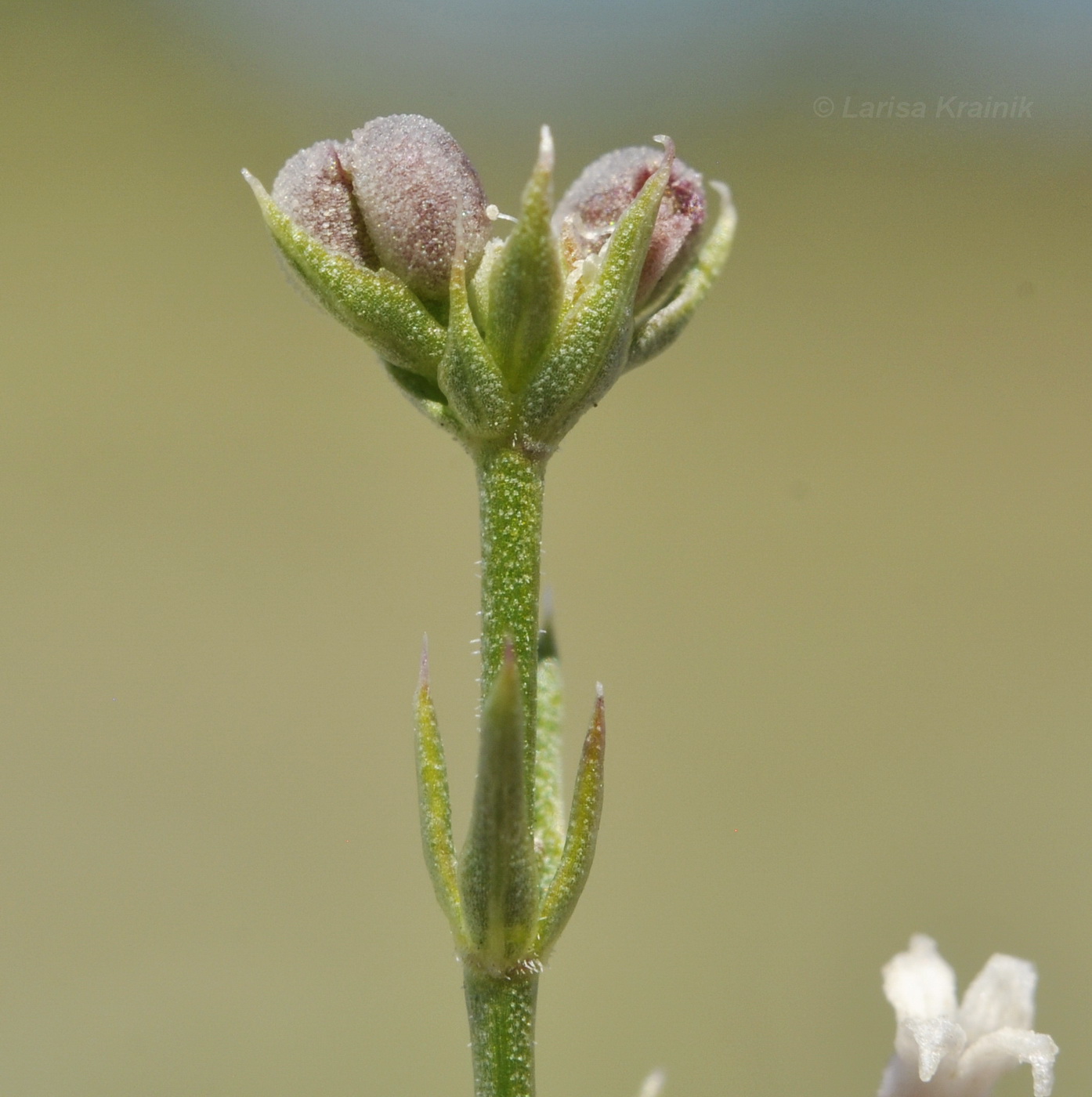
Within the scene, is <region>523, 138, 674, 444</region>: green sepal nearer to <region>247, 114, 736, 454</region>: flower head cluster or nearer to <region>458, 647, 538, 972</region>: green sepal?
<region>247, 114, 736, 454</region>: flower head cluster

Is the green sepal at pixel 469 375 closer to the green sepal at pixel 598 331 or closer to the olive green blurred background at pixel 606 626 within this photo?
the green sepal at pixel 598 331

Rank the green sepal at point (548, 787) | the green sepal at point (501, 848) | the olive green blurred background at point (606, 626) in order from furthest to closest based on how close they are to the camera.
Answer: the olive green blurred background at point (606, 626)
the green sepal at point (548, 787)
the green sepal at point (501, 848)

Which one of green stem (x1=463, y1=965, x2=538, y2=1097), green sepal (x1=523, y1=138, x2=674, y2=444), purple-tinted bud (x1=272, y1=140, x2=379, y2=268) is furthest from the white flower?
purple-tinted bud (x1=272, y1=140, x2=379, y2=268)

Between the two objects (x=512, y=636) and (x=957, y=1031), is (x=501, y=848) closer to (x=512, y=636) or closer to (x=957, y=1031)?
(x=512, y=636)

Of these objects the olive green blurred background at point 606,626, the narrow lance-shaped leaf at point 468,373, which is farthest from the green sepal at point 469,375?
the olive green blurred background at point 606,626

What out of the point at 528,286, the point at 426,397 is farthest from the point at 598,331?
the point at 426,397

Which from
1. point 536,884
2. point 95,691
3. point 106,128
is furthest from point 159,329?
point 536,884
